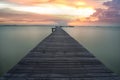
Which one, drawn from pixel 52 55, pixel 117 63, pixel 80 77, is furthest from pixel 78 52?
pixel 117 63

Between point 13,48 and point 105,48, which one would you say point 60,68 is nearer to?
point 105,48

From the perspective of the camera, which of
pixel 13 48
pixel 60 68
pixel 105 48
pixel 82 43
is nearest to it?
pixel 60 68

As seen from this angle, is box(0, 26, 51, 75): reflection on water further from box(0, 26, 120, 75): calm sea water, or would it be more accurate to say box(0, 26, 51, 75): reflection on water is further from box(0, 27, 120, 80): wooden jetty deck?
box(0, 27, 120, 80): wooden jetty deck

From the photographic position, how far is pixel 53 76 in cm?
792

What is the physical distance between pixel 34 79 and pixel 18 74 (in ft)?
2.29

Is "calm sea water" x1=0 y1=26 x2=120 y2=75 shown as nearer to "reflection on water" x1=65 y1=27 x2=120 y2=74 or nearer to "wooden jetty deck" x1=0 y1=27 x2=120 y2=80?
"reflection on water" x1=65 y1=27 x2=120 y2=74

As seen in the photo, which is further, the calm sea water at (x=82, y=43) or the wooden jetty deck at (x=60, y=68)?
the calm sea water at (x=82, y=43)

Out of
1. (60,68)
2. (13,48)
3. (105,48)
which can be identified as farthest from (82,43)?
(60,68)

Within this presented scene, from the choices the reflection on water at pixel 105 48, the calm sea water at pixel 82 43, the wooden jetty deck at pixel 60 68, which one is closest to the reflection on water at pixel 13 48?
the calm sea water at pixel 82 43

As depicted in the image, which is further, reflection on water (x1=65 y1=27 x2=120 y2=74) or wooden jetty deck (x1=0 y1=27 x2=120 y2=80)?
reflection on water (x1=65 y1=27 x2=120 y2=74)

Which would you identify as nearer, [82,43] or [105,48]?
[105,48]

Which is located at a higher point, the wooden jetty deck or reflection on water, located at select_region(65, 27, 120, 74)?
the wooden jetty deck

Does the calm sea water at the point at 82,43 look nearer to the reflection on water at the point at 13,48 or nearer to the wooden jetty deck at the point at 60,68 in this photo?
the reflection on water at the point at 13,48

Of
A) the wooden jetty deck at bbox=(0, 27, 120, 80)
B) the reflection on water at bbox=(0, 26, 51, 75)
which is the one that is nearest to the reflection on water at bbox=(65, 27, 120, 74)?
the reflection on water at bbox=(0, 26, 51, 75)
